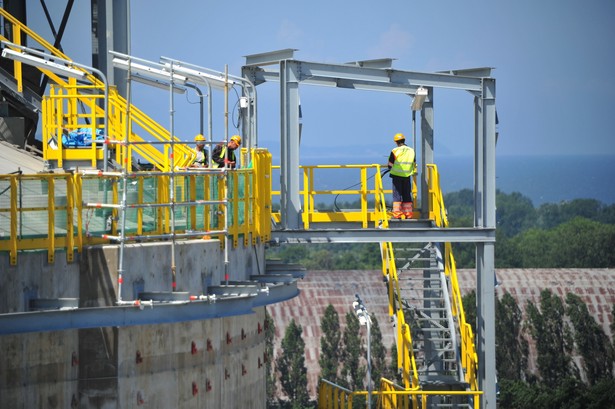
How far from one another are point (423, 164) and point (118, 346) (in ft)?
43.8

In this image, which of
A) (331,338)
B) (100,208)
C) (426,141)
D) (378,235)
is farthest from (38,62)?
(331,338)

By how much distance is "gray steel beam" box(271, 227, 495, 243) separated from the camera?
2966 centimetres

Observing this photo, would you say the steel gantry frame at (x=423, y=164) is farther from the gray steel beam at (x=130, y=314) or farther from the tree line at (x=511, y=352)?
the tree line at (x=511, y=352)

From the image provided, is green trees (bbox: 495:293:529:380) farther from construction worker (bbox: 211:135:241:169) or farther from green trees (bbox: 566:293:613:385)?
construction worker (bbox: 211:135:241:169)

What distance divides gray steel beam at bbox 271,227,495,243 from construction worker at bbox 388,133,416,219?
1.60 m

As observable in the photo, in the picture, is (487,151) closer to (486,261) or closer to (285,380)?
(486,261)

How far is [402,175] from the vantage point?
31719 millimetres

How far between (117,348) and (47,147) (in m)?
8.42

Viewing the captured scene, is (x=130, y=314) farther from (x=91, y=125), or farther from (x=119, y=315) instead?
(x=91, y=125)

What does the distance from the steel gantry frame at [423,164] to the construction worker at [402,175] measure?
0.98m

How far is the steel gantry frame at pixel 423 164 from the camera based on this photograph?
29703 millimetres

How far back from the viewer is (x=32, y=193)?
20.5 m

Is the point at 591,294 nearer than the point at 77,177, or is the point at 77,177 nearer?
the point at 77,177

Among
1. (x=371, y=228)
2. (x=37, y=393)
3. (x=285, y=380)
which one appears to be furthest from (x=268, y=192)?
(x=285, y=380)
